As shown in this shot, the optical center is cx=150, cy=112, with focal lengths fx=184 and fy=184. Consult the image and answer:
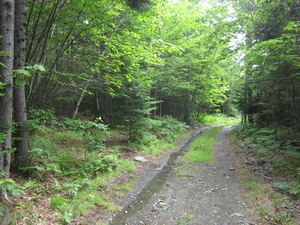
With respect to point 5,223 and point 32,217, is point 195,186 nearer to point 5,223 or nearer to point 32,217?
point 32,217

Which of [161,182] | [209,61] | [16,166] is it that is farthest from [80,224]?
[209,61]

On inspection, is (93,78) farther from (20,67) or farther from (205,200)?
(205,200)

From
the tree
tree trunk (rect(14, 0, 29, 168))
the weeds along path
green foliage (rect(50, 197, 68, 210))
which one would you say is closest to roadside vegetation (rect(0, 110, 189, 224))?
green foliage (rect(50, 197, 68, 210))

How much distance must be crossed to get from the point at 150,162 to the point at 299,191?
5.75m

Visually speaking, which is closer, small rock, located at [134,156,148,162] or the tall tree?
the tall tree

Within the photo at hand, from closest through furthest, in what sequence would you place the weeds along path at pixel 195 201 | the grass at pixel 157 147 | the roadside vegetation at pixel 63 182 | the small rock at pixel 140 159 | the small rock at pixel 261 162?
1. the roadside vegetation at pixel 63 182
2. the weeds along path at pixel 195 201
3. the small rock at pixel 261 162
4. the small rock at pixel 140 159
5. the grass at pixel 157 147

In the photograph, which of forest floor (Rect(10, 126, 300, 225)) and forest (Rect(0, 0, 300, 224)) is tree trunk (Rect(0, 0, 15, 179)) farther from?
forest floor (Rect(10, 126, 300, 225))

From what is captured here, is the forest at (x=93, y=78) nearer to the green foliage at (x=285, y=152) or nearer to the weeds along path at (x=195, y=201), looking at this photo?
the green foliage at (x=285, y=152)

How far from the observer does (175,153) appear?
11.3m

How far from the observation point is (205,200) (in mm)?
5379

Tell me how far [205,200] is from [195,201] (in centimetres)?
30

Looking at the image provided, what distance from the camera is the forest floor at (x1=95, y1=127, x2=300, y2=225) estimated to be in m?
4.41

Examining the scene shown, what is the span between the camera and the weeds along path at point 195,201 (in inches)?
175

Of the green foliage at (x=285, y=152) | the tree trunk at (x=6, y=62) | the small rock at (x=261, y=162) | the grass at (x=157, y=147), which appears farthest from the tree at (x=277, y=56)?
the tree trunk at (x=6, y=62)
